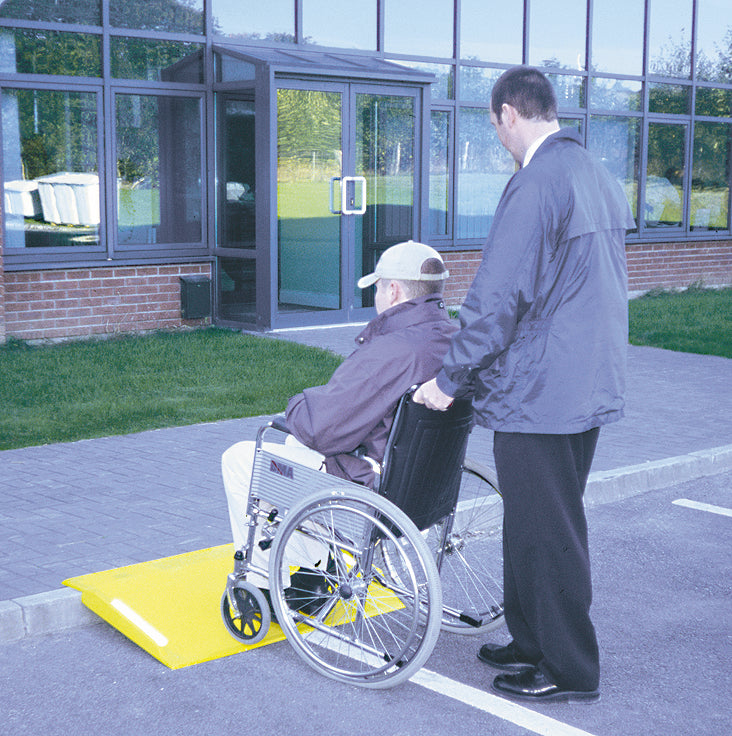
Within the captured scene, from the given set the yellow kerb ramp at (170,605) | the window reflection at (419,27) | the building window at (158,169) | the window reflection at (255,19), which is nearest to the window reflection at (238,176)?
the building window at (158,169)

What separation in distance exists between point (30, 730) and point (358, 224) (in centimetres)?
948

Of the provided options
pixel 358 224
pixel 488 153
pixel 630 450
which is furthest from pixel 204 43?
pixel 630 450

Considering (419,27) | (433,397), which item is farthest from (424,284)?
(419,27)

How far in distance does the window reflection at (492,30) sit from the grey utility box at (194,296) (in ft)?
15.7

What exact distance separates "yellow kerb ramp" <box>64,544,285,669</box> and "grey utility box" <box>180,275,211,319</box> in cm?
729

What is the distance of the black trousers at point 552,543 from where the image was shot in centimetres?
342

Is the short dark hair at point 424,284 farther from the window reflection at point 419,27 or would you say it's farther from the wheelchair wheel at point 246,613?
the window reflection at point 419,27

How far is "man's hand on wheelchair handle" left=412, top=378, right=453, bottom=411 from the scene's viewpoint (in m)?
3.43

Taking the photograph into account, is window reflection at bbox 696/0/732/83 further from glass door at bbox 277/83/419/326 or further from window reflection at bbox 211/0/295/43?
window reflection at bbox 211/0/295/43

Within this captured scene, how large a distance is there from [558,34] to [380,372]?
1260cm

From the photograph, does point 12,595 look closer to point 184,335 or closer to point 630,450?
point 630,450

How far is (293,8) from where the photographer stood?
12508mm

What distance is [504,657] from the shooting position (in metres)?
3.84

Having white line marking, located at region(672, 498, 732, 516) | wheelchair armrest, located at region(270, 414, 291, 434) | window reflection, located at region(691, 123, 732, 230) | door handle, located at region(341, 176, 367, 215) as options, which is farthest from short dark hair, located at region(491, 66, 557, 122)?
window reflection, located at region(691, 123, 732, 230)
